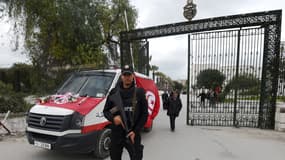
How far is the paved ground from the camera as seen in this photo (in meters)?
4.52

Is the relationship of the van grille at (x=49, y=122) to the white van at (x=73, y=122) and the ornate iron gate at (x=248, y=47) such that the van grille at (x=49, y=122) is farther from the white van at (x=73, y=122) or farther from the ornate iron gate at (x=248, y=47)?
the ornate iron gate at (x=248, y=47)

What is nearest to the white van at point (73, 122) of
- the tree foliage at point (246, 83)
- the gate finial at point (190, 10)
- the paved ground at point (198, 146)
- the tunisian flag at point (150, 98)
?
the paved ground at point (198, 146)

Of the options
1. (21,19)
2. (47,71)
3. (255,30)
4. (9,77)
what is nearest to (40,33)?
(21,19)

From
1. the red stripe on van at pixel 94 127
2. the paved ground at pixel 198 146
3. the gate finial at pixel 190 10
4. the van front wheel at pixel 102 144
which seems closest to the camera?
the red stripe on van at pixel 94 127

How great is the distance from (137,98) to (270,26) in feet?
21.7

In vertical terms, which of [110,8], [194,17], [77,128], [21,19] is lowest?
[77,128]

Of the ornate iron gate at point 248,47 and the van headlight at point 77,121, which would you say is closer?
the van headlight at point 77,121

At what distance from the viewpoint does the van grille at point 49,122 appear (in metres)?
3.72

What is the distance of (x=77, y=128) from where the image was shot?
378 centimetres

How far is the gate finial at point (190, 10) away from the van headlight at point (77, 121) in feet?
19.1

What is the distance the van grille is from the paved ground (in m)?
0.89

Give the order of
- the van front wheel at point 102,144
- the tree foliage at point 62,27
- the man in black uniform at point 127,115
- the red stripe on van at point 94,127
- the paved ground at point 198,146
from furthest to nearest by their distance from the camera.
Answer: the tree foliage at point 62,27 < the paved ground at point 198,146 < the van front wheel at point 102,144 < the red stripe on van at point 94,127 < the man in black uniform at point 127,115

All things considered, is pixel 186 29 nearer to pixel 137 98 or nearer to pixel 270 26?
pixel 270 26

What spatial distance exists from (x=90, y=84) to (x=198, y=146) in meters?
3.32
